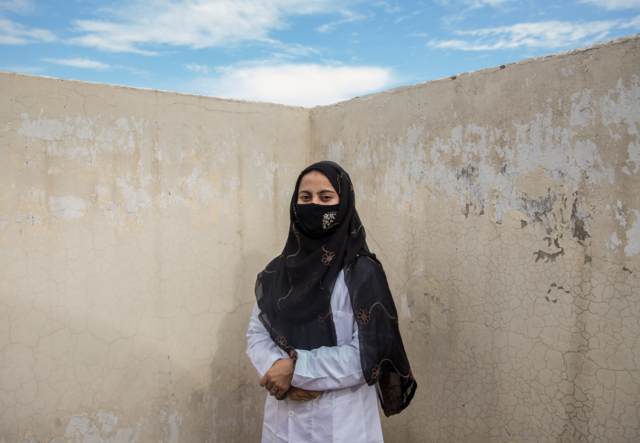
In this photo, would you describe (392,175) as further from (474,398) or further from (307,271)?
(474,398)

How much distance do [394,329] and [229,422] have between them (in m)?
1.46

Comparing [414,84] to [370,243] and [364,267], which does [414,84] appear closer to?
[370,243]

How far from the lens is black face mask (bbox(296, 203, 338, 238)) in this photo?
1405mm

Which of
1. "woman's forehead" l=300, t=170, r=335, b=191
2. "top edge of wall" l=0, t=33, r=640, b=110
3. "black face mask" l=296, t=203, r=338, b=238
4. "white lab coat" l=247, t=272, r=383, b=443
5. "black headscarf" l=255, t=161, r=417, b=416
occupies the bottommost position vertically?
"white lab coat" l=247, t=272, r=383, b=443

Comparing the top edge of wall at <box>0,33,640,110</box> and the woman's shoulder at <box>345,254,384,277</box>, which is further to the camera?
the top edge of wall at <box>0,33,640,110</box>

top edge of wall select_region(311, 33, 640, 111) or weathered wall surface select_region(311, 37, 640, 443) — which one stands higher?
top edge of wall select_region(311, 33, 640, 111)

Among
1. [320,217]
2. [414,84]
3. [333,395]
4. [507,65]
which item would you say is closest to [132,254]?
[320,217]

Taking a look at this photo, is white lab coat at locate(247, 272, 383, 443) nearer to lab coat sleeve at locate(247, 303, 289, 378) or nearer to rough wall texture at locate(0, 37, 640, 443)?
lab coat sleeve at locate(247, 303, 289, 378)

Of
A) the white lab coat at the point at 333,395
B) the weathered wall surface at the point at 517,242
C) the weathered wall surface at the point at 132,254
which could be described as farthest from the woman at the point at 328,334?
the weathered wall surface at the point at 132,254

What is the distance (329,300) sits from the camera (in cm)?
134

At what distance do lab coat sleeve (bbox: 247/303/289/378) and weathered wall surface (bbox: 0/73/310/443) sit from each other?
31.4 inches

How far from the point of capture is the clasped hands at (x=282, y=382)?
4.13 feet

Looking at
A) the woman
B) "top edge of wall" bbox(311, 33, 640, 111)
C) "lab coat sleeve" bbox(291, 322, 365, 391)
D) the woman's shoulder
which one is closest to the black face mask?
the woman

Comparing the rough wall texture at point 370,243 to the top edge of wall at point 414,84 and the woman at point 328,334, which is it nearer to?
the top edge of wall at point 414,84
